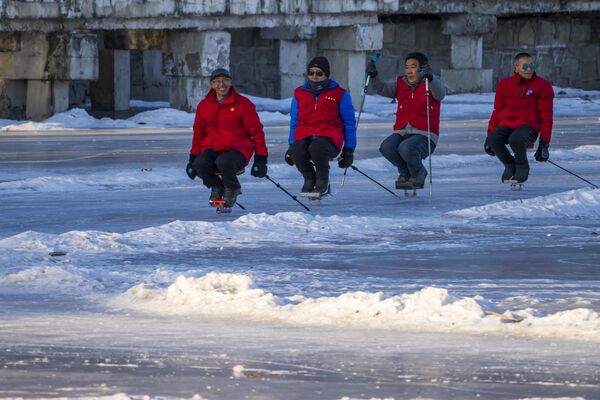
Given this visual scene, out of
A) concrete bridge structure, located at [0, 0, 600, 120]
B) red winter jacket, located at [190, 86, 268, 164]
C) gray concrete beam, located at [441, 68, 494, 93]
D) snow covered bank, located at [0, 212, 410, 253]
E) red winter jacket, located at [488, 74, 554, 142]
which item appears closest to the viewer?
snow covered bank, located at [0, 212, 410, 253]

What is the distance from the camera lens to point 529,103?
14609 mm

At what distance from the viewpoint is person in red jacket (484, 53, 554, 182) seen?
1452cm

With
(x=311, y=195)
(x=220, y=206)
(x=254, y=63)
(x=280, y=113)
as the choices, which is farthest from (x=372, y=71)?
(x=254, y=63)

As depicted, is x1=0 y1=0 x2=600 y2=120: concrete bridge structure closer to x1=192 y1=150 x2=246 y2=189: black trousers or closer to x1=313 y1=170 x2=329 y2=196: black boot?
x1=313 y1=170 x2=329 y2=196: black boot

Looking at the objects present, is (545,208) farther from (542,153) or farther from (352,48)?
(352,48)

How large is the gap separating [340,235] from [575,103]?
60.5ft

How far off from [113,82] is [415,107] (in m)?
13.3

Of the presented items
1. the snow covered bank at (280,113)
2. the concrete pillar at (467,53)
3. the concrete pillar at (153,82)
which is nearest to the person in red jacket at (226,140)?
the snow covered bank at (280,113)

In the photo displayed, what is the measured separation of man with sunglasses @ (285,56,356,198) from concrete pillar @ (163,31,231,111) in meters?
10.5

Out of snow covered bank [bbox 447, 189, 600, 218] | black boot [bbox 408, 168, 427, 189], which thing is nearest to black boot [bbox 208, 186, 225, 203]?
snow covered bank [bbox 447, 189, 600, 218]

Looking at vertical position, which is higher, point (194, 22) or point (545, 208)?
point (194, 22)

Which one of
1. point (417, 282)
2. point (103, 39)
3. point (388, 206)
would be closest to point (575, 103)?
point (103, 39)

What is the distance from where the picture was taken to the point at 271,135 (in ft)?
70.1

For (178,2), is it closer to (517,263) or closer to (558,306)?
(517,263)
